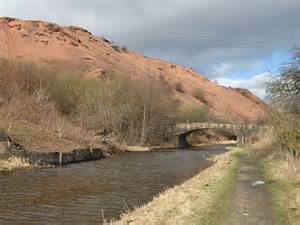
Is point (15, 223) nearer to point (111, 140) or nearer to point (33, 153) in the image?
point (33, 153)

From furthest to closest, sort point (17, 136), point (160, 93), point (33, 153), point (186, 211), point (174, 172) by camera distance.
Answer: point (160, 93) → point (17, 136) → point (33, 153) → point (174, 172) → point (186, 211)

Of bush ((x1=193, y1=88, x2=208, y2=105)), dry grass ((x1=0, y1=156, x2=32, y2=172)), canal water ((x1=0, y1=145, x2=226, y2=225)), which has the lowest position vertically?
canal water ((x1=0, y1=145, x2=226, y2=225))

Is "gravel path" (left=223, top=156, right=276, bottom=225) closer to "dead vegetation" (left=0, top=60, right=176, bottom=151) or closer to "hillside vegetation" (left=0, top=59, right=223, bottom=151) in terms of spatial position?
"hillside vegetation" (left=0, top=59, right=223, bottom=151)

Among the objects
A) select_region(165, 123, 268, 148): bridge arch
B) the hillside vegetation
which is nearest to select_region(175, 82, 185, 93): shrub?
select_region(165, 123, 268, 148): bridge arch

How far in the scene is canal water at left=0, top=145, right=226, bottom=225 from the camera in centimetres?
1820

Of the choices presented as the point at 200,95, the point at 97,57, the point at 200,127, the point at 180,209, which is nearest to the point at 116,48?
the point at 97,57

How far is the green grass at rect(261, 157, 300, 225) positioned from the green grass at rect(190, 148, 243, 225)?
5.22 feet

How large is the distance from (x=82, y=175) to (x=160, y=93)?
195ft

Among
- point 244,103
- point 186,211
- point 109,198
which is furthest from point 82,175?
point 244,103

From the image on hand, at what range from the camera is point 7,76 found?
63938mm

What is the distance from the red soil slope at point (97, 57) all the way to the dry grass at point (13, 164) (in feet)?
297

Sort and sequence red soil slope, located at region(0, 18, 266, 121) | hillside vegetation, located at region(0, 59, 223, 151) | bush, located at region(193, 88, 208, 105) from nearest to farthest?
hillside vegetation, located at region(0, 59, 223, 151)
red soil slope, located at region(0, 18, 266, 121)
bush, located at region(193, 88, 208, 105)

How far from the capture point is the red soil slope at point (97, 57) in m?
138

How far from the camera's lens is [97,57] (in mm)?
A: 148000
